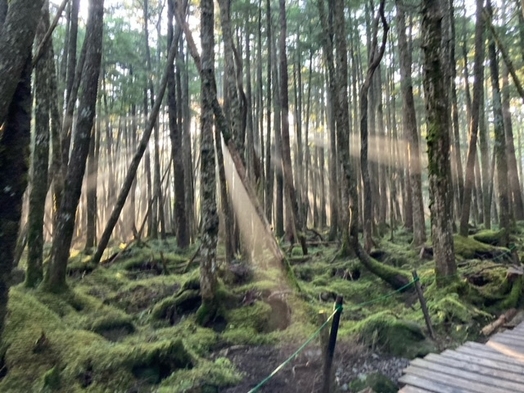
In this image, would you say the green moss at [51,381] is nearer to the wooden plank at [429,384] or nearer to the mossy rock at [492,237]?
the wooden plank at [429,384]

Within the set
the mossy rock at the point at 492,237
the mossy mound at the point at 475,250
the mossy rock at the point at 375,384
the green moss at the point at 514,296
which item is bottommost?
the mossy rock at the point at 375,384

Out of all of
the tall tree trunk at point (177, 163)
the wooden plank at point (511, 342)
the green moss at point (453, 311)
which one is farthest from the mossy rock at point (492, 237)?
the tall tree trunk at point (177, 163)

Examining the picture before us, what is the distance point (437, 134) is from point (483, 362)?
4322 millimetres

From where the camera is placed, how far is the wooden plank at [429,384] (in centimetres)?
424

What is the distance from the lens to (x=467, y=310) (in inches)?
297

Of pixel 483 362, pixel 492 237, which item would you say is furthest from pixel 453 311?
A: pixel 492 237

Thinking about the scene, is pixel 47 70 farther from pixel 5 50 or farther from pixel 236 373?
pixel 236 373

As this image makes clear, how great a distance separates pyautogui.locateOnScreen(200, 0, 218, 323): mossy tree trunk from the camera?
7.27 metres

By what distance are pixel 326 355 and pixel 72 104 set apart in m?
10.2

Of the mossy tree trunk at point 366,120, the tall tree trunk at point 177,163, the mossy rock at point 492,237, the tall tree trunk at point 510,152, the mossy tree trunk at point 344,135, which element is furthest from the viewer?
the tall tree trunk at point 510,152

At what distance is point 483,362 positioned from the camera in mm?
4980

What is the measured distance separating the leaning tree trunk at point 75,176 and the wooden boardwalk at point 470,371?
19.4ft

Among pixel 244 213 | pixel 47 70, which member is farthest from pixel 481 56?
pixel 47 70

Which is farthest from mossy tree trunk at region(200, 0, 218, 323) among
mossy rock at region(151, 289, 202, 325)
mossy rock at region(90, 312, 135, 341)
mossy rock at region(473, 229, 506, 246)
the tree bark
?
mossy rock at region(473, 229, 506, 246)
